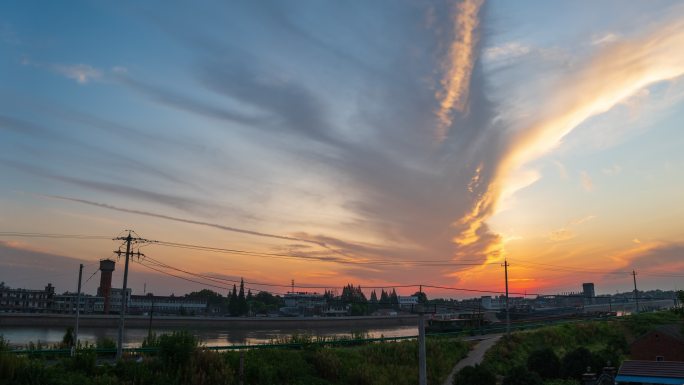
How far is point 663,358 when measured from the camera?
163 feet

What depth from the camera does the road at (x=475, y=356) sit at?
4521 centimetres

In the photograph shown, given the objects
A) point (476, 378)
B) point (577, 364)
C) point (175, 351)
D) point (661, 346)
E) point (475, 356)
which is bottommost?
point (475, 356)

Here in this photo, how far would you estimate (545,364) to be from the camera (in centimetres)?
4272

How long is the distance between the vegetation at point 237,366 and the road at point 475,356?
2.55ft

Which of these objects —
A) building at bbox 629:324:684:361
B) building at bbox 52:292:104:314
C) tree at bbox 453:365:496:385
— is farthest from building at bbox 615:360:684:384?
building at bbox 52:292:104:314

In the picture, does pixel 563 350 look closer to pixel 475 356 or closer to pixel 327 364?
pixel 475 356

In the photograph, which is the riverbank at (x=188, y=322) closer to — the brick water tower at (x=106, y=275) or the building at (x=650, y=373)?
the brick water tower at (x=106, y=275)

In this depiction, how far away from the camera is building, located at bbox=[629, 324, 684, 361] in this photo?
49.3m

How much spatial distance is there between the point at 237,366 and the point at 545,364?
27.0m

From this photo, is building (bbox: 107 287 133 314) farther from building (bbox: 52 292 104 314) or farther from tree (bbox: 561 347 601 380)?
tree (bbox: 561 347 601 380)

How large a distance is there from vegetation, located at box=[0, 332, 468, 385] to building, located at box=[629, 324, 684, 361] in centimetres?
2078

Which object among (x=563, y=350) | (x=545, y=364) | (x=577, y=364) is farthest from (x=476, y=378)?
(x=563, y=350)

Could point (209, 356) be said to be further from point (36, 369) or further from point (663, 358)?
point (663, 358)

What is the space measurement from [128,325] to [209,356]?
107667mm
